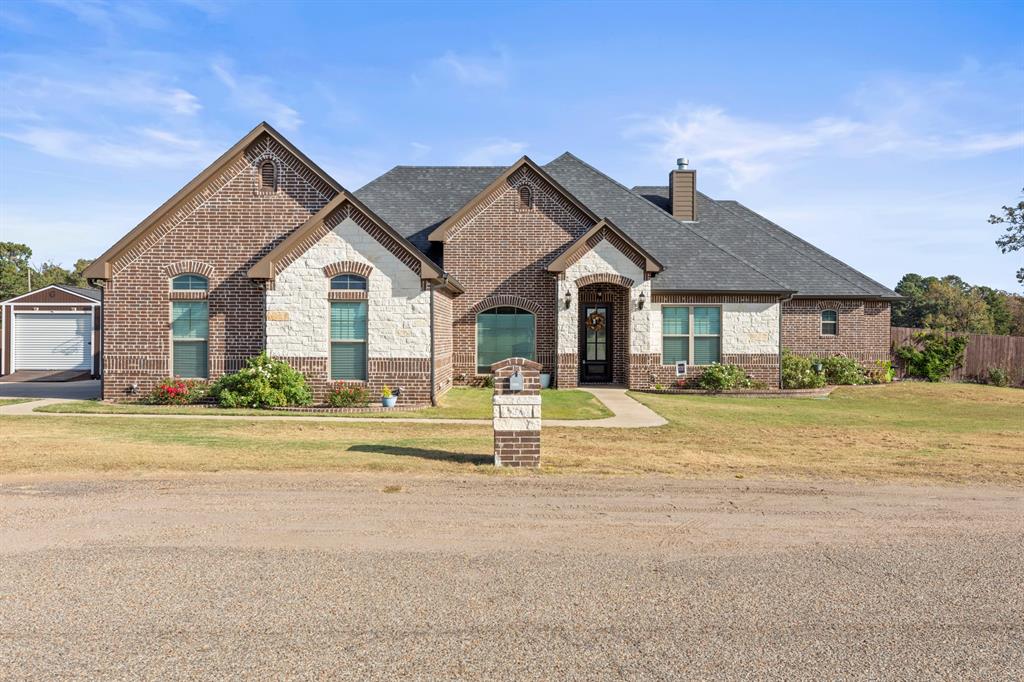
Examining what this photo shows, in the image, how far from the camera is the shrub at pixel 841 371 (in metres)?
25.1

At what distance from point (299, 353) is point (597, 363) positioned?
10414 millimetres

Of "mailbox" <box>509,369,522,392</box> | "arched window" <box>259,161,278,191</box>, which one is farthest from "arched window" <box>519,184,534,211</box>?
"mailbox" <box>509,369,522,392</box>

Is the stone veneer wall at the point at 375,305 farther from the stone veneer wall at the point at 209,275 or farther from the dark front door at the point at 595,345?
the dark front door at the point at 595,345

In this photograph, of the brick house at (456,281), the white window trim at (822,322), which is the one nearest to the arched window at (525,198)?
the brick house at (456,281)

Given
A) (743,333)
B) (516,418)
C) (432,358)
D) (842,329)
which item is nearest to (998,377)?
(842,329)

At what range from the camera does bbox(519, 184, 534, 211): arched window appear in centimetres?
2286

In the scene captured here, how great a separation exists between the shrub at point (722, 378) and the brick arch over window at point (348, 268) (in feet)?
36.8

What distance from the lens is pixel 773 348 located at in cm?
2289

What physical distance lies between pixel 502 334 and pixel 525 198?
175 inches

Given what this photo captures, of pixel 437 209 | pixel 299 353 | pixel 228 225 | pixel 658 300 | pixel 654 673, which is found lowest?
pixel 654 673

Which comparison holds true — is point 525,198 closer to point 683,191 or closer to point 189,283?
point 683,191

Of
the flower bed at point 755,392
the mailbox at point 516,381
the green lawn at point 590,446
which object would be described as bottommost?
the green lawn at point 590,446

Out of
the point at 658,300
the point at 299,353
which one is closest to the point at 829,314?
the point at 658,300

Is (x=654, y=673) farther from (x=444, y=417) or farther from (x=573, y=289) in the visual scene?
(x=573, y=289)
